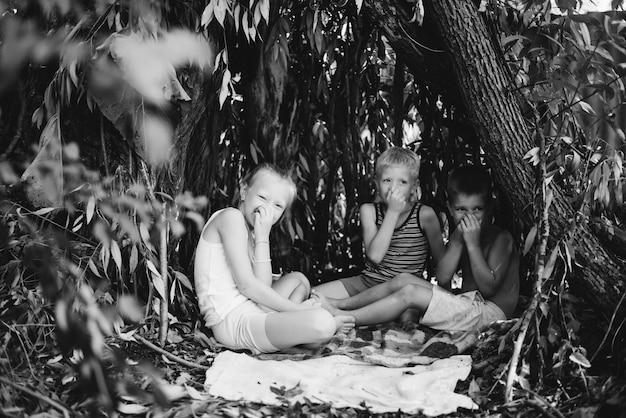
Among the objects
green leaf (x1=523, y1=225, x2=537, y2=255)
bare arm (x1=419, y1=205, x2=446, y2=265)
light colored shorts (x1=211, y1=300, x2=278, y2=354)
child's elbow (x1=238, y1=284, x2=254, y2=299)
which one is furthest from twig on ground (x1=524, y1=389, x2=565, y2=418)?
bare arm (x1=419, y1=205, x2=446, y2=265)

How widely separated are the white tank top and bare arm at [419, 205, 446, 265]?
3.32 feet

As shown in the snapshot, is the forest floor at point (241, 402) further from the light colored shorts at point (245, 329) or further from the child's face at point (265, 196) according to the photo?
→ the child's face at point (265, 196)

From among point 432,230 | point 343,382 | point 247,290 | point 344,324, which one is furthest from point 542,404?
point 432,230

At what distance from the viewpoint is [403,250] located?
3283 millimetres

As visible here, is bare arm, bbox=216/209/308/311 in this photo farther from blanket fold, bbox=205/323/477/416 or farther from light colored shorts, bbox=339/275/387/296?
light colored shorts, bbox=339/275/387/296

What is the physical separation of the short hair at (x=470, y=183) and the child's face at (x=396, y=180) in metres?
0.20

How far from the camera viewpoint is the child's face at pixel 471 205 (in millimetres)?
3062

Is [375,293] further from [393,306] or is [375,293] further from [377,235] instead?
[377,235]

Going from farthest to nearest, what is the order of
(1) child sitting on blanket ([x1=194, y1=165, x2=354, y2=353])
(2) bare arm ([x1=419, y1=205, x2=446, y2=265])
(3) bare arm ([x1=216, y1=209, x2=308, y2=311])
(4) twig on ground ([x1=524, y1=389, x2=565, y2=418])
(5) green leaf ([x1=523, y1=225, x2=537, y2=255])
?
1. (2) bare arm ([x1=419, y1=205, x2=446, y2=265])
2. (3) bare arm ([x1=216, y1=209, x2=308, y2=311])
3. (1) child sitting on blanket ([x1=194, y1=165, x2=354, y2=353])
4. (5) green leaf ([x1=523, y1=225, x2=537, y2=255])
5. (4) twig on ground ([x1=524, y1=389, x2=565, y2=418])

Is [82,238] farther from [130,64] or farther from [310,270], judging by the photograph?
[130,64]

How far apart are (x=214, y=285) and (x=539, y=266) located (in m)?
1.32

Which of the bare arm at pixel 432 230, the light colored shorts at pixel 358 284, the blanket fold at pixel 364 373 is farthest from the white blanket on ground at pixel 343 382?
the bare arm at pixel 432 230

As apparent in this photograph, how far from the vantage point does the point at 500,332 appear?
251 cm

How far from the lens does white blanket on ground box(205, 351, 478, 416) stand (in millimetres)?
2133
